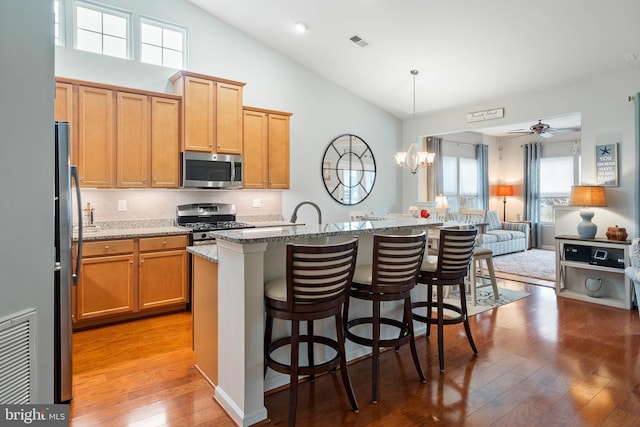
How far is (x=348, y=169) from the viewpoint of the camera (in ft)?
21.7

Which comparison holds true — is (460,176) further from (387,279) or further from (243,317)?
(243,317)

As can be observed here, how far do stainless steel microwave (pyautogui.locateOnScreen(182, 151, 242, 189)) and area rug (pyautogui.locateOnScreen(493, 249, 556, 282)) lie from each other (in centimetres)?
477

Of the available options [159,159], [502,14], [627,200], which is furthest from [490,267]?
[159,159]

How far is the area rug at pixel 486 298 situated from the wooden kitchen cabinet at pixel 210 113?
329 cm

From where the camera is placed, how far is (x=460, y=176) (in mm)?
9438

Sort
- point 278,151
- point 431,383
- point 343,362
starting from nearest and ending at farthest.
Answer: point 343,362
point 431,383
point 278,151

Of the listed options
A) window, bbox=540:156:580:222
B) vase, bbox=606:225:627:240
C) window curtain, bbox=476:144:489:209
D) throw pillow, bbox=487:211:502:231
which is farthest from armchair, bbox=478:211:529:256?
vase, bbox=606:225:627:240

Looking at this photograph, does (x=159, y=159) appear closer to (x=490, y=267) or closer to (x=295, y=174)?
(x=295, y=174)

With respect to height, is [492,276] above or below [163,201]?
below

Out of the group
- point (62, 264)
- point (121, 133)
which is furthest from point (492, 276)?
point (121, 133)

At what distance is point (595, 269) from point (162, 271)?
5132mm

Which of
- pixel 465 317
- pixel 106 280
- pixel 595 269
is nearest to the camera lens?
pixel 465 317

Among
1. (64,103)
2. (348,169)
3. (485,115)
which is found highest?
(485,115)

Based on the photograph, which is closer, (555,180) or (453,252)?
(453,252)
